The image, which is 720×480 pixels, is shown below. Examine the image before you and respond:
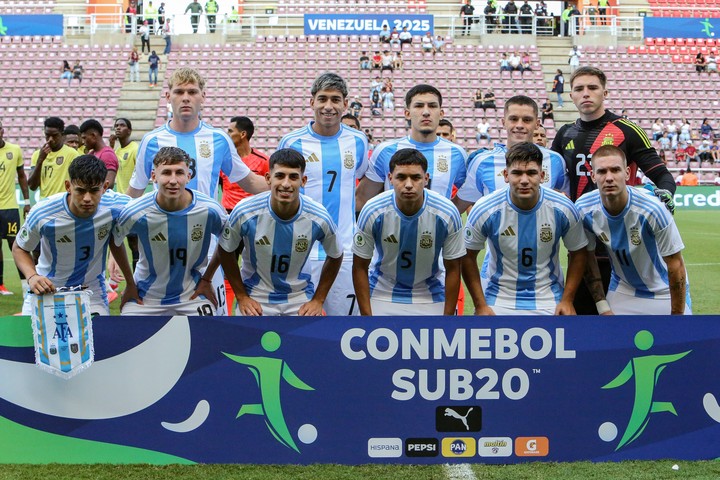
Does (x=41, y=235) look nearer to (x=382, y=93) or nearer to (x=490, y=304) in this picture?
(x=490, y=304)

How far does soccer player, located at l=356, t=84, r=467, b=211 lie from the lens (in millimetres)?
5543

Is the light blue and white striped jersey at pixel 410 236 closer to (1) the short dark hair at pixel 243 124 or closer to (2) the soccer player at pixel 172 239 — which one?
(2) the soccer player at pixel 172 239

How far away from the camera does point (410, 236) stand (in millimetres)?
4844

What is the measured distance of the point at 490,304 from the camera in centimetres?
501

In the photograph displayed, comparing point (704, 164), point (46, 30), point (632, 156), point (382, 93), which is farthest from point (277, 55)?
point (632, 156)

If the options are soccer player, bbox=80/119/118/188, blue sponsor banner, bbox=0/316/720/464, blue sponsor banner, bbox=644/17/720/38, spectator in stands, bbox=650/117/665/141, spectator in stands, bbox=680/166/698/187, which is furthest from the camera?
blue sponsor banner, bbox=644/17/720/38

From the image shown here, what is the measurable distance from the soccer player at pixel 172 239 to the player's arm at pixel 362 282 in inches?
32.9

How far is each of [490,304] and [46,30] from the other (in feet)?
107

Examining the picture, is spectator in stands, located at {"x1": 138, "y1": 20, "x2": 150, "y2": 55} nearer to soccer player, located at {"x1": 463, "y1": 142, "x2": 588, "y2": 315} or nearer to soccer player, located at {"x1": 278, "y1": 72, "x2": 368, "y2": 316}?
soccer player, located at {"x1": 278, "y1": 72, "x2": 368, "y2": 316}

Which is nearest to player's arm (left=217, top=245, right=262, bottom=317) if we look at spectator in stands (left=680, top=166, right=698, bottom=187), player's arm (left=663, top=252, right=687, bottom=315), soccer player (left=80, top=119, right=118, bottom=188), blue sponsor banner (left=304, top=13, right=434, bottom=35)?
player's arm (left=663, top=252, right=687, bottom=315)

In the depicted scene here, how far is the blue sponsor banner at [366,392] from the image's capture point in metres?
4.07

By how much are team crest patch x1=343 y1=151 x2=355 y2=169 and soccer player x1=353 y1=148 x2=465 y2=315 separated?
2.63 ft

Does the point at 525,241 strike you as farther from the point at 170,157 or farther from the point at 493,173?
the point at 170,157

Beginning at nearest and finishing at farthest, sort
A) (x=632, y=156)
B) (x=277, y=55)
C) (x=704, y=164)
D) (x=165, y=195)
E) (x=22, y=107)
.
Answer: (x=165, y=195) < (x=632, y=156) < (x=704, y=164) < (x=22, y=107) < (x=277, y=55)
